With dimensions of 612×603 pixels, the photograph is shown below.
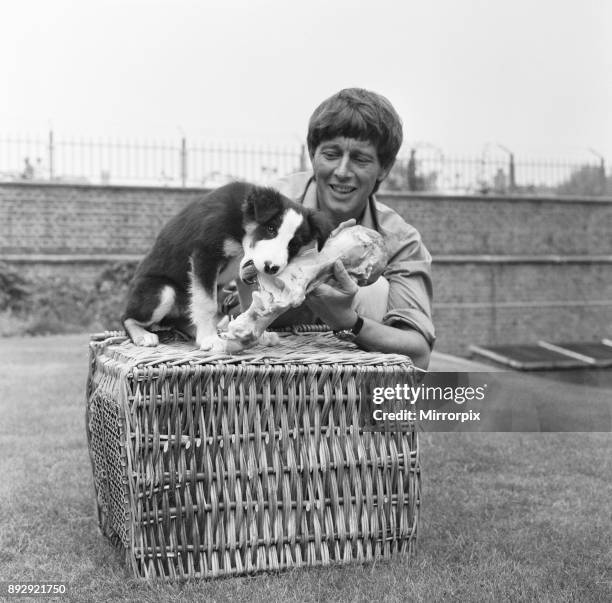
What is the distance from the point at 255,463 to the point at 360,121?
4.05 feet

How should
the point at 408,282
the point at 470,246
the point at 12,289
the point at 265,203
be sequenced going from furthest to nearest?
1. the point at 470,246
2. the point at 12,289
3. the point at 408,282
4. the point at 265,203

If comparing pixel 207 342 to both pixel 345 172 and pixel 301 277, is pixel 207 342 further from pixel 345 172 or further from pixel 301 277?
A: pixel 345 172

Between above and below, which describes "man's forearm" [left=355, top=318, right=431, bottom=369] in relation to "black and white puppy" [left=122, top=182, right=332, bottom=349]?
below

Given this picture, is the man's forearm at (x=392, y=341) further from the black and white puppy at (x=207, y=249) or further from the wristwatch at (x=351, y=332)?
the black and white puppy at (x=207, y=249)

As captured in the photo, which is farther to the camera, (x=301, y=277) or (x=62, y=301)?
(x=62, y=301)

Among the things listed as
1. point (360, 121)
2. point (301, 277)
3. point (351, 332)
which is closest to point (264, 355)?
point (301, 277)

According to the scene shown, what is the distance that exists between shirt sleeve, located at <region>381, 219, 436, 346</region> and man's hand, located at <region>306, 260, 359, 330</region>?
36 centimetres

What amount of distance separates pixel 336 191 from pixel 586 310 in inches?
493

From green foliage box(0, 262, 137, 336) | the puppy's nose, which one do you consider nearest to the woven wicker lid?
the puppy's nose

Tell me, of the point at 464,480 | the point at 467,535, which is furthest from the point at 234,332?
the point at 464,480

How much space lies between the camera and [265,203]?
7.53ft

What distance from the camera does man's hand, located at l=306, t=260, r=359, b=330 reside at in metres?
2.14

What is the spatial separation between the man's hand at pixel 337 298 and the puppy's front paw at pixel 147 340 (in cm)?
53
